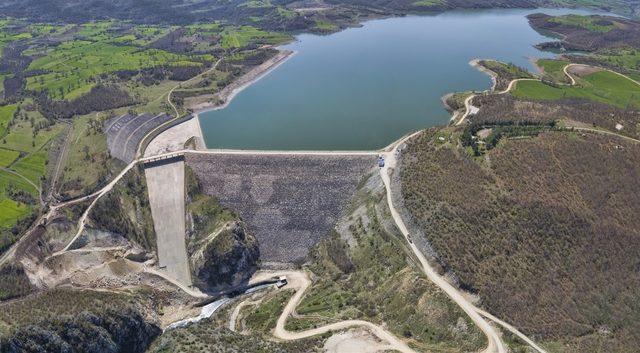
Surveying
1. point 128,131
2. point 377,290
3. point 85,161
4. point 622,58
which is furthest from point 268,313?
point 622,58

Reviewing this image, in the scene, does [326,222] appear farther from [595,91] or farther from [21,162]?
[595,91]

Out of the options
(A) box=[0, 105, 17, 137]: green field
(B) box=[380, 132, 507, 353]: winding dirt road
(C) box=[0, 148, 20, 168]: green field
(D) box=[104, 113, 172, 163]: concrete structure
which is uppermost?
(A) box=[0, 105, 17, 137]: green field

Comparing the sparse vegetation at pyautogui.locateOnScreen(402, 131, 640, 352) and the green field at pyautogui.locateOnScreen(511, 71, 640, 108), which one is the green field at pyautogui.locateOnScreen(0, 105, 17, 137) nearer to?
the sparse vegetation at pyautogui.locateOnScreen(402, 131, 640, 352)

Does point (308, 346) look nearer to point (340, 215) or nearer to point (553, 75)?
point (340, 215)

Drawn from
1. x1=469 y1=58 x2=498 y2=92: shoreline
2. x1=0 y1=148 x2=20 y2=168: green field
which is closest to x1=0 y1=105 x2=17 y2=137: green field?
x1=0 y1=148 x2=20 y2=168: green field

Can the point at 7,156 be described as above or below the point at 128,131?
below

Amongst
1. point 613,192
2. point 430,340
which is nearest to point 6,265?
point 430,340

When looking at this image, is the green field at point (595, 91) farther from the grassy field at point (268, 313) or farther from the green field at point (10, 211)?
the green field at point (10, 211)
